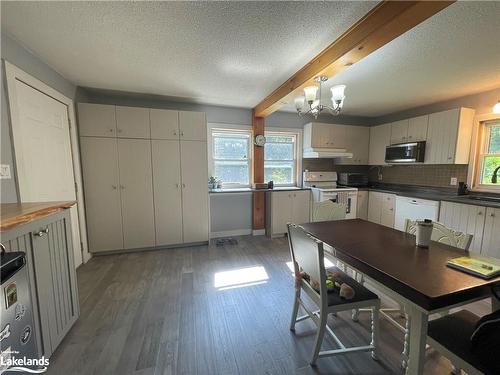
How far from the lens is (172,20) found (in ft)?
5.15

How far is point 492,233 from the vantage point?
2549mm

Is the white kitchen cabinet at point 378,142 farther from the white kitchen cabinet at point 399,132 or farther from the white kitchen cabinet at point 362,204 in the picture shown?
the white kitchen cabinet at point 362,204

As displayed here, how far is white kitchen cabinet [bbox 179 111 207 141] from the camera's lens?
3230mm

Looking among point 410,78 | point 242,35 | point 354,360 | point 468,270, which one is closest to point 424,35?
point 410,78

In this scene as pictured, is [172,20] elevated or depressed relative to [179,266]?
elevated

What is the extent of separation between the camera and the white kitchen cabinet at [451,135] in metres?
3.09

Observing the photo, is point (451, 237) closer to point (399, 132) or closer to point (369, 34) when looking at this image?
point (369, 34)

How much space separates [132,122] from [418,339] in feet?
11.7

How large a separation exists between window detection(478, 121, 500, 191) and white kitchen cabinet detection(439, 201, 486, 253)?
658 millimetres

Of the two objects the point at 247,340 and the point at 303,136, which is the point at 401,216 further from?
the point at 247,340

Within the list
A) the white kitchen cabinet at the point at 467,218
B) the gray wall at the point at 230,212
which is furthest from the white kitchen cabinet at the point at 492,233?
the gray wall at the point at 230,212

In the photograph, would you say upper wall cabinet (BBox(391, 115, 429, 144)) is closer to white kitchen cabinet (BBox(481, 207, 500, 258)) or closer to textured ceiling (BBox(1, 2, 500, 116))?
textured ceiling (BBox(1, 2, 500, 116))

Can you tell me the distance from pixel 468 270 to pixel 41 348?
2525 mm

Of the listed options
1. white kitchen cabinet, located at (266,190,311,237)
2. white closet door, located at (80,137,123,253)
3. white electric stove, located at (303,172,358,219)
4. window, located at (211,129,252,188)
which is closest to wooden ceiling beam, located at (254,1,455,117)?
window, located at (211,129,252,188)
